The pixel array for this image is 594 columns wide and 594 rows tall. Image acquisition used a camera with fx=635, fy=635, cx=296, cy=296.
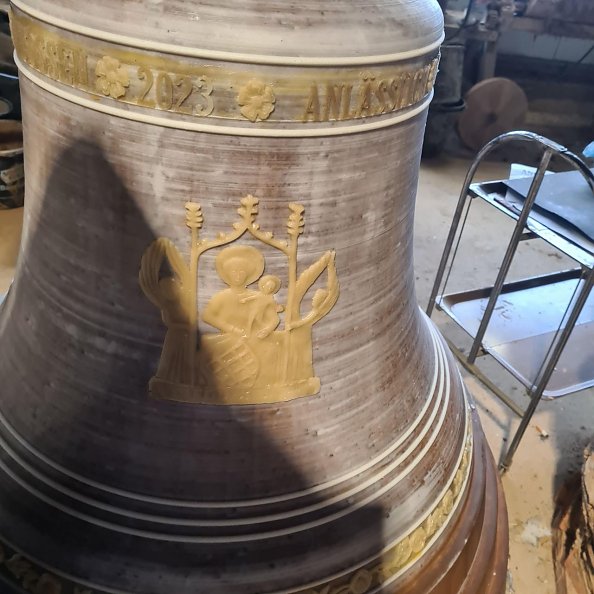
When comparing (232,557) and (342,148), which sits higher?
(342,148)

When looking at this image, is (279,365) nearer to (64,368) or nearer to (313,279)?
(313,279)

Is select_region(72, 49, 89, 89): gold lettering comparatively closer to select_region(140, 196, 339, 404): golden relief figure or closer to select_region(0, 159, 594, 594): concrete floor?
select_region(140, 196, 339, 404): golden relief figure

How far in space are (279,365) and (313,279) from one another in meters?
0.09

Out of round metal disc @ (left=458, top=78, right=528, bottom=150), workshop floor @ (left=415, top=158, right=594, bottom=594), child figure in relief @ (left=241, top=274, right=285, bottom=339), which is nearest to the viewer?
child figure in relief @ (left=241, top=274, right=285, bottom=339)

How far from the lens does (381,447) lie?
0.69 metres

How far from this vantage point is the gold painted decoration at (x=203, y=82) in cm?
48

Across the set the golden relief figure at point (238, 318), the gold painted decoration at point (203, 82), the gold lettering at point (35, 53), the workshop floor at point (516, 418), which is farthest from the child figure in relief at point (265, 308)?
the workshop floor at point (516, 418)

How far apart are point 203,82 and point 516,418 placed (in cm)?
162

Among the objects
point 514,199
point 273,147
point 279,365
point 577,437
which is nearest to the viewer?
point 273,147

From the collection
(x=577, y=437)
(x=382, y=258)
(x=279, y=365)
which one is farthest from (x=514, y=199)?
(x=279, y=365)

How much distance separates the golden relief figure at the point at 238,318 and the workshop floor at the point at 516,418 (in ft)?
3.52

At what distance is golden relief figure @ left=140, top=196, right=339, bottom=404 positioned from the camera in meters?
0.55

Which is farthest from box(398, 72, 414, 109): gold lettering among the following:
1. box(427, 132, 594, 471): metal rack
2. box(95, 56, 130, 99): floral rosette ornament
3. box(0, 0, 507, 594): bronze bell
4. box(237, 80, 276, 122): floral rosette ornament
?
box(427, 132, 594, 471): metal rack

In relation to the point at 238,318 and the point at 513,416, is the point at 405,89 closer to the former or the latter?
the point at 238,318
